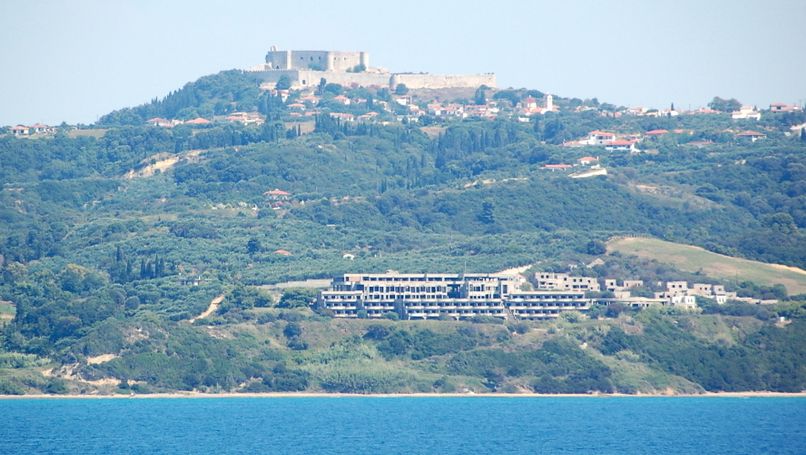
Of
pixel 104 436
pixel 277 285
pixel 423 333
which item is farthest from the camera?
pixel 277 285

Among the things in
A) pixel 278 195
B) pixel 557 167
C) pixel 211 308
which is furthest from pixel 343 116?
pixel 211 308

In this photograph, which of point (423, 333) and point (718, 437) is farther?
point (423, 333)

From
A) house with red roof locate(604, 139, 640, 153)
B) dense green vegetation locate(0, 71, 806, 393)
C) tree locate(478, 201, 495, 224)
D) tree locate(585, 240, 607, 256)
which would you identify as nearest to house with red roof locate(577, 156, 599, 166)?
dense green vegetation locate(0, 71, 806, 393)

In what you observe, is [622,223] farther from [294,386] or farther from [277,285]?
[294,386]

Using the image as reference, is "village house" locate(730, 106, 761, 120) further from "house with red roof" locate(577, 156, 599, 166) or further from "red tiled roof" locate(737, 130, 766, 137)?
"house with red roof" locate(577, 156, 599, 166)

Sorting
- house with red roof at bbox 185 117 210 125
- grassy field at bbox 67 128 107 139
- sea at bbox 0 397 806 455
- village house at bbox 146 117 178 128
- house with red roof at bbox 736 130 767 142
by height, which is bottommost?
sea at bbox 0 397 806 455

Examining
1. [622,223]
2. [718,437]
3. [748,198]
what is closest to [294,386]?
[718,437]
